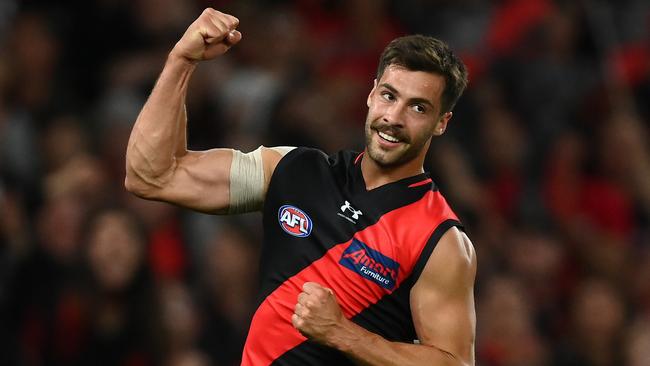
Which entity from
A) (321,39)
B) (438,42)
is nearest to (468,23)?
(321,39)

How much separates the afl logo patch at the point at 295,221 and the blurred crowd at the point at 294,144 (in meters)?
2.18

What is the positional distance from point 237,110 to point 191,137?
0.41 meters

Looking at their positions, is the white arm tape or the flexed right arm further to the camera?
the white arm tape

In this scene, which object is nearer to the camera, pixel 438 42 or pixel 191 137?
pixel 438 42

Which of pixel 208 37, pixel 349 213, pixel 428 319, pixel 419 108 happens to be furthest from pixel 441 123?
pixel 208 37

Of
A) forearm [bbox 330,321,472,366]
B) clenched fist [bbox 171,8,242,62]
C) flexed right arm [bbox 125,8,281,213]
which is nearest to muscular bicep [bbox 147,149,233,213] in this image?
flexed right arm [bbox 125,8,281,213]

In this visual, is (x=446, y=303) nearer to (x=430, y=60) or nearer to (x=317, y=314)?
(x=317, y=314)

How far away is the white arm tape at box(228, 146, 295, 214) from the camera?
180 inches

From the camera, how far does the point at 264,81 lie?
8.52 metres

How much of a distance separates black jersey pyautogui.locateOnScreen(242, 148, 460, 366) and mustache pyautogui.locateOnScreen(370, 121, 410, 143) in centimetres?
18

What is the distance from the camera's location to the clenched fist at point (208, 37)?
4402mm

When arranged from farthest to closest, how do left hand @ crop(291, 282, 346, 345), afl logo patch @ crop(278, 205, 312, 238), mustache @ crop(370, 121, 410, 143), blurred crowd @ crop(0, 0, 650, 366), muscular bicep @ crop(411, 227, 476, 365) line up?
blurred crowd @ crop(0, 0, 650, 366)
afl logo patch @ crop(278, 205, 312, 238)
mustache @ crop(370, 121, 410, 143)
muscular bicep @ crop(411, 227, 476, 365)
left hand @ crop(291, 282, 346, 345)

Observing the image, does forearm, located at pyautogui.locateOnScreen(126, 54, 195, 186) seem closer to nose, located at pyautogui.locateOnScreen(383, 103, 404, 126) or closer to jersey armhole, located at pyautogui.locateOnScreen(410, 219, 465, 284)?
nose, located at pyautogui.locateOnScreen(383, 103, 404, 126)

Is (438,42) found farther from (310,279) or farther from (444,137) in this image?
(444,137)
